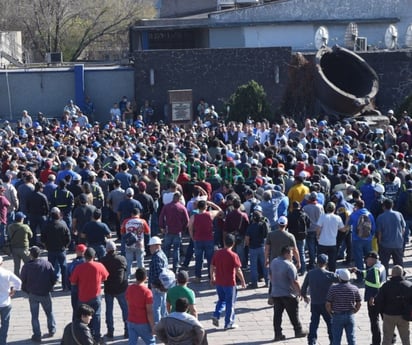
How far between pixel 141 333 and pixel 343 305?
2.51 meters

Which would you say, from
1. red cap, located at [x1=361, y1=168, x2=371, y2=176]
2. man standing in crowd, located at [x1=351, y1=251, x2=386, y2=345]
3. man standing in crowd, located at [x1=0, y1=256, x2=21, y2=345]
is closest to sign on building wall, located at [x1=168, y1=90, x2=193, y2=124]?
red cap, located at [x1=361, y1=168, x2=371, y2=176]

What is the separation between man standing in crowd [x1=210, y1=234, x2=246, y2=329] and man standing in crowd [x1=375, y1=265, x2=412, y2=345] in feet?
7.45

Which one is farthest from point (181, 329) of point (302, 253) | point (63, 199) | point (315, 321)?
point (63, 199)

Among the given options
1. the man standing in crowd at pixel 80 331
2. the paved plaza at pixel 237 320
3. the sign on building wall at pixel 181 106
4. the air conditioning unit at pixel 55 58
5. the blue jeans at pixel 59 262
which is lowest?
the paved plaza at pixel 237 320

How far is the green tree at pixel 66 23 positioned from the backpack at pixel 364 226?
41660 millimetres

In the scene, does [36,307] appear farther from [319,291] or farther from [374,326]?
[374,326]

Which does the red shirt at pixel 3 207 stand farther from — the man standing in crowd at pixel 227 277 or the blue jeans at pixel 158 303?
the blue jeans at pixel 158 303

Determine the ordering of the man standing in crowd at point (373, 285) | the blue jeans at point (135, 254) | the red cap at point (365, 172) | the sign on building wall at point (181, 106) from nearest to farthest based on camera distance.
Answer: the man standing in crowd at point (373, 285), the blue jeans at point (135, 254), the red cap at point (365, 172), the sign on building wall at point (181, 106)

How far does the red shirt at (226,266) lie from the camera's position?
13523 mm

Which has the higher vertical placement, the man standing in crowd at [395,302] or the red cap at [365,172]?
the red cap at [365,172]

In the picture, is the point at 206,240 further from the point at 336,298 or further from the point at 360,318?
the point at 336,298

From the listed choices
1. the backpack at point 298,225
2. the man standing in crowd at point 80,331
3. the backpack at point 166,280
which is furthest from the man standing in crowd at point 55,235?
the man standing in crowd at point 80,331

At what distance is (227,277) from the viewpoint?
1358cm

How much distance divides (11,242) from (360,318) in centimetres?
559
